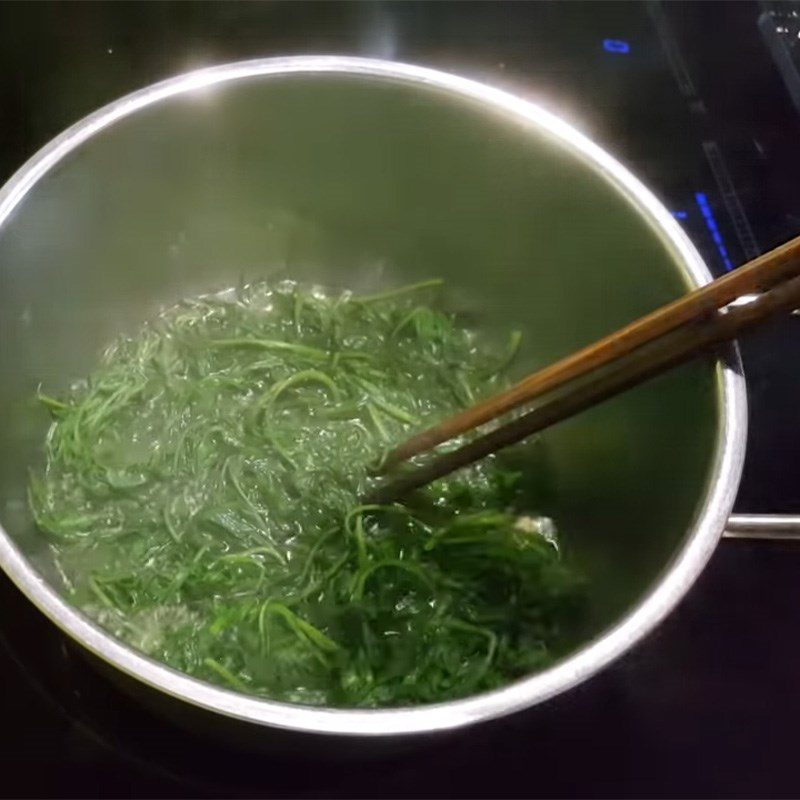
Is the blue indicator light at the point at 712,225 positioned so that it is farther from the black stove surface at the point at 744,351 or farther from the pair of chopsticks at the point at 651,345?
the pair of chopsticks at the point at 651,345

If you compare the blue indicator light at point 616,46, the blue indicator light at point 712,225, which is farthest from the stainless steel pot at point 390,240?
the blue indicator light at point 616,46

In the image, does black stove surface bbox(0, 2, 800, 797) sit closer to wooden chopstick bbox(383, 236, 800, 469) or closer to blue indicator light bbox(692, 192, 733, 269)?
blue indicator light bbox(692, 192, 733, 269)

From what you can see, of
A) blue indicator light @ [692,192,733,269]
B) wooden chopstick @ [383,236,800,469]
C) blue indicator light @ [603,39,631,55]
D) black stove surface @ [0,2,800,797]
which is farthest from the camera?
blue indicator light @ [603,39,631,55]

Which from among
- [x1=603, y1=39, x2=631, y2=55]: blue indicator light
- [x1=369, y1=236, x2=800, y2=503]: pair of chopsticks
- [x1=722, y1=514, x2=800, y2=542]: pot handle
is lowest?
[x1=722, y1=514, x2=800, y2=542]: pot handle

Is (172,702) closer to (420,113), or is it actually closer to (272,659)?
(272,659)

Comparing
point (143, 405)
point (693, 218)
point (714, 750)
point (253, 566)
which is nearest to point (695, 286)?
point (693, 218)

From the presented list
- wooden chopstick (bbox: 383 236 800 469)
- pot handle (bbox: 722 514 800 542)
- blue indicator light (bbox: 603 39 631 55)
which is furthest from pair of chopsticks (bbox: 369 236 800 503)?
blue indicator light (bbox: 603 39 631 55)

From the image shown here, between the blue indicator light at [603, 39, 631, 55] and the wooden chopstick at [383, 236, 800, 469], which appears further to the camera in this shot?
the blue indicator light at [603, 39, 631, 55]
